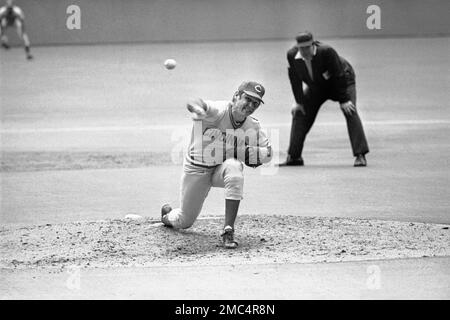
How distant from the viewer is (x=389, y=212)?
440 inches

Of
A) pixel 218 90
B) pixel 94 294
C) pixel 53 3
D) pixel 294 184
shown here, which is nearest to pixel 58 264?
pixel 94 294

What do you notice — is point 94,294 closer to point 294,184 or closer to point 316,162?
point 294,184

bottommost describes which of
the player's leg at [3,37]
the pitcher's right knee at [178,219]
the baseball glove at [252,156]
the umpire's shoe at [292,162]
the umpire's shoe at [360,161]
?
the player's leg at [3,37]

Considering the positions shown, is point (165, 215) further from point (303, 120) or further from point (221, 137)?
point (303, 120)

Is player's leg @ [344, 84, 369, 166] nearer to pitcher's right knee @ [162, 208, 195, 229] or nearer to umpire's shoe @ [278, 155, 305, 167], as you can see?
umpire's shoe @ [278, 155, 305, 167]

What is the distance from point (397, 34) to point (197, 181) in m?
30.4

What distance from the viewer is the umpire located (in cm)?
1419

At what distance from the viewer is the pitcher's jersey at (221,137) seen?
30.3 feet

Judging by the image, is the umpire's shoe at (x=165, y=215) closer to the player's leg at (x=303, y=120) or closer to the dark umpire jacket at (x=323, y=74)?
the dark umpire jacket at (x=323, y=74)

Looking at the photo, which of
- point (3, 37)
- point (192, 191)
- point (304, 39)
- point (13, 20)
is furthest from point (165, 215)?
point (3, 37)

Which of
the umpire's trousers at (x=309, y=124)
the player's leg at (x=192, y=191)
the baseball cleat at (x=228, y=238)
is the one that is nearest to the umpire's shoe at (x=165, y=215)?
the player's leg at (x=192, y=191)

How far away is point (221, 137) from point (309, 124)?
228 inches

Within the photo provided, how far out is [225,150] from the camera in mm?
9367

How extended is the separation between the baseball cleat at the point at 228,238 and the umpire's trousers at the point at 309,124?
228 inches
